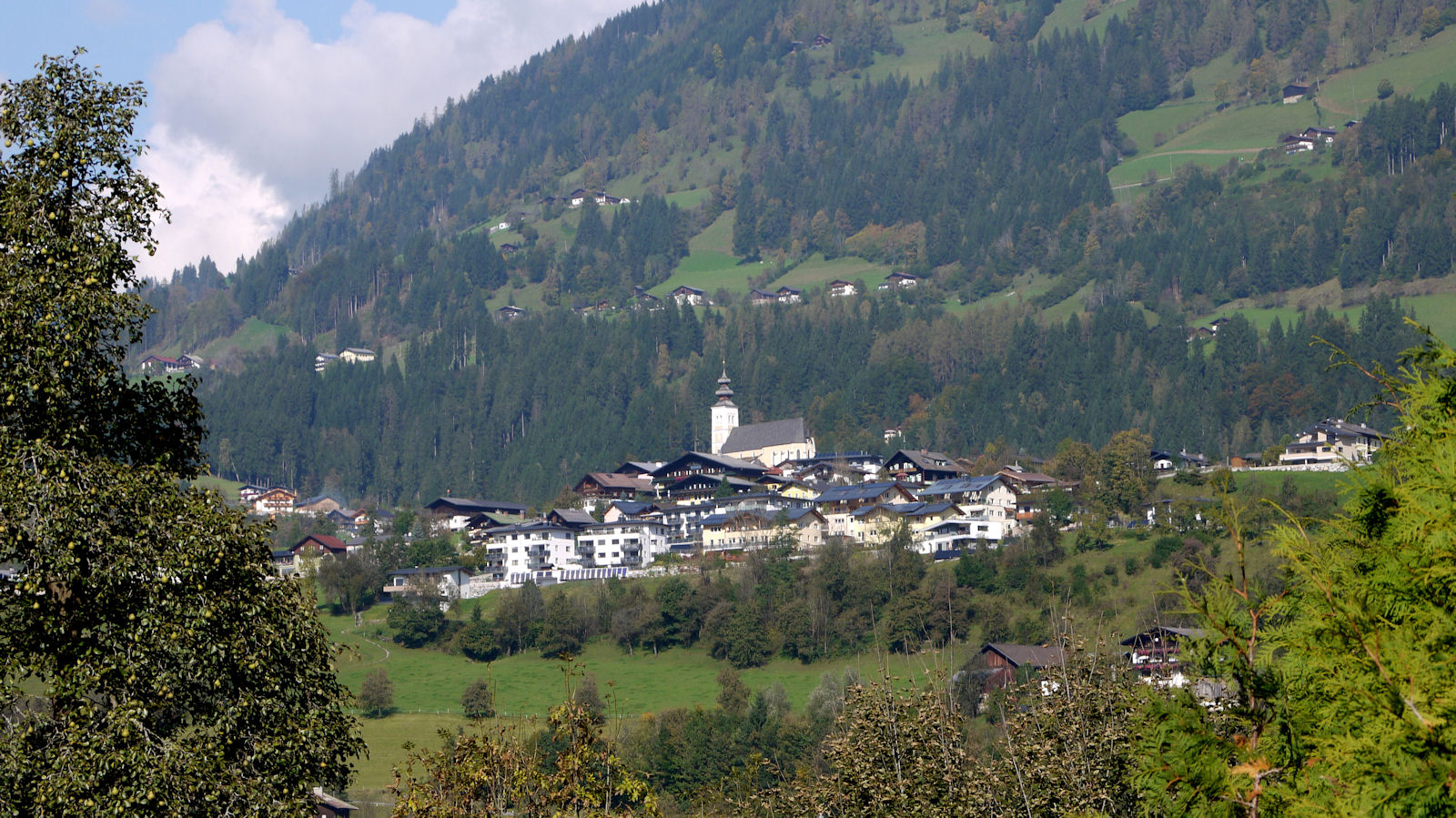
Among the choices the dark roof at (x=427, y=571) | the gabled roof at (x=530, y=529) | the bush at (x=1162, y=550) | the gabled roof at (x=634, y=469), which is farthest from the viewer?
the gabled roof at (x=634, y=469)

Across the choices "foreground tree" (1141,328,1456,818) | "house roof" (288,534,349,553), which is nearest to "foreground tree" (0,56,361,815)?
"foreground tree" (1141,328,1456,818)

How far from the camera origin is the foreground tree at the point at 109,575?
13.7 m

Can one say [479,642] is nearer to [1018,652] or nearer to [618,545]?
[618,545]

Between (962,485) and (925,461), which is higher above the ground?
(925,461)

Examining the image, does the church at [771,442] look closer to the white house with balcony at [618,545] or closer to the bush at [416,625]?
the white house with balcony at [618,545]

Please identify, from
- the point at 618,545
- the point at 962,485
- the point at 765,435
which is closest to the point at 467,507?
the point at 618,545

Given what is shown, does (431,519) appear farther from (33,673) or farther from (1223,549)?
(33,673)

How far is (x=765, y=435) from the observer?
187375mm

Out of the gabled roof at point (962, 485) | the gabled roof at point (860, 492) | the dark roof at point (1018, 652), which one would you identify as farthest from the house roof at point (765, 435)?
the dark roof at point (1018, 652)

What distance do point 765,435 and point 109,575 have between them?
17376cm

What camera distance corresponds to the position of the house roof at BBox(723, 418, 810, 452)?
183 m

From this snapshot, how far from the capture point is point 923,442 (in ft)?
595

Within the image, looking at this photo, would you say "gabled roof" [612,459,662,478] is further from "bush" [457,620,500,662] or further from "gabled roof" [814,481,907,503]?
"bush" [457,620,500,662]

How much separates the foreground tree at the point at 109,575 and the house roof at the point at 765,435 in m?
167
